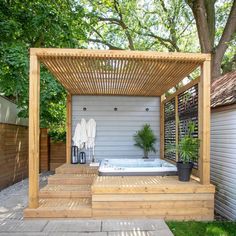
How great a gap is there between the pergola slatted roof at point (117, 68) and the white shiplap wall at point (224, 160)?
1.22 m

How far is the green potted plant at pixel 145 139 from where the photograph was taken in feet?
28.3

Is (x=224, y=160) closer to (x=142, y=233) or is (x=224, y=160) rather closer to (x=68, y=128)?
(x=142, y=233)

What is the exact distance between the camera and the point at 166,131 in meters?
8.60

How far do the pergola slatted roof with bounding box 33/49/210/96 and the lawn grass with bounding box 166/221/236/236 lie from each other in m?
2.81

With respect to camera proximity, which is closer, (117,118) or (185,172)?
(185,172)

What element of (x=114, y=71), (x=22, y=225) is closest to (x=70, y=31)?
(x=114, y=71)

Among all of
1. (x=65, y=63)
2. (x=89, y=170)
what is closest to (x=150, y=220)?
(x=89, y=170)

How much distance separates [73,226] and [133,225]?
961 mm

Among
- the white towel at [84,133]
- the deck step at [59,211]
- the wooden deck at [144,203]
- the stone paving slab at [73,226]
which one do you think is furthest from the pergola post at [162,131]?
the stone paving slab at [73,226]

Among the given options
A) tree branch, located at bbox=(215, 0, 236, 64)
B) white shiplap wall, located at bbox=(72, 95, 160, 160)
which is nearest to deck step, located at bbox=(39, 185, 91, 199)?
white shiplap wall, located at bbox=(72, 95, 160, 160)

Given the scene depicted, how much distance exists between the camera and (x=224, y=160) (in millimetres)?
5484

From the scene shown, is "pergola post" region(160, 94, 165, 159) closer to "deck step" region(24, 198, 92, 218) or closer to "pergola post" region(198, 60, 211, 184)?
"pergola post" region(198, 60, 211, 184)

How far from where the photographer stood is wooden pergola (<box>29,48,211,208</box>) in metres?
4.81

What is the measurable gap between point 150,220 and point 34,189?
6.73 feet
